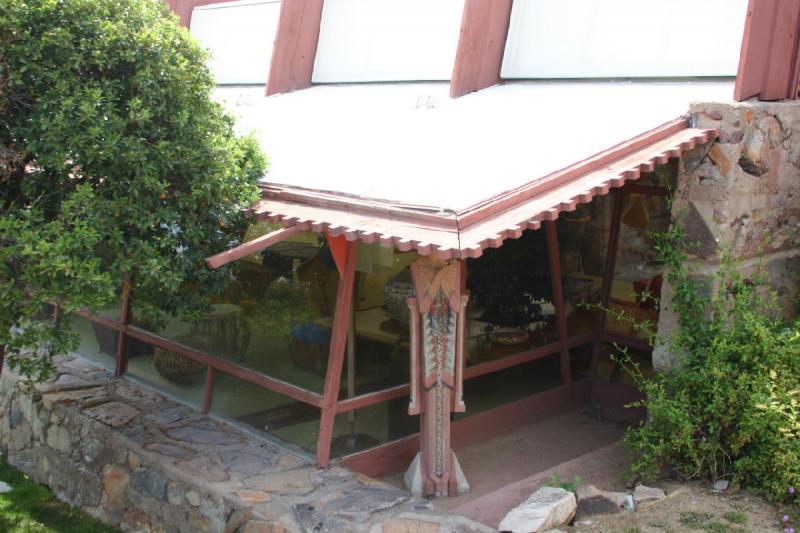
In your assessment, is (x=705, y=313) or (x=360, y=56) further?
(x=360, y=56)

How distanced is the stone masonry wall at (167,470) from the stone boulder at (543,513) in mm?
233

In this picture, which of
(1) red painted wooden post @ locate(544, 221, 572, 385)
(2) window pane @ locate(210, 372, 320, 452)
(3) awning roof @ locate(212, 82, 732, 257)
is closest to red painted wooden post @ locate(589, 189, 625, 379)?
(1) red painted wooden post @ locate(544, 221, 572, 385)

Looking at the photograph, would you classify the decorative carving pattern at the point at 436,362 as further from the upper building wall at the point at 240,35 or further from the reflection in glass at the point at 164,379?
the upper building wall at the point at 240,35

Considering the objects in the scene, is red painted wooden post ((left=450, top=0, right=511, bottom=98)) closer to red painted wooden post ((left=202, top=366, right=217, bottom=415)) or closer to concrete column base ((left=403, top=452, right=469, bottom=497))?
red painted wooden post ((left=202, top=366, right=217, bottom=415))

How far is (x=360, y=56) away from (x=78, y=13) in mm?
4953

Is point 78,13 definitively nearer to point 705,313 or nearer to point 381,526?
point 381,526

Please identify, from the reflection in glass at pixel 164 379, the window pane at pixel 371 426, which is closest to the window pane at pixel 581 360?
the window pane at pixel 371 426

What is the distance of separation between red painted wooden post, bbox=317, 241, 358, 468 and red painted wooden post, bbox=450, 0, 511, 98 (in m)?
3.01

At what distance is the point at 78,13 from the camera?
5.95 meters

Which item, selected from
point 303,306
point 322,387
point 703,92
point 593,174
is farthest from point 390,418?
point 703,92

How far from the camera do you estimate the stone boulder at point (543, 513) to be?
5.49 meters

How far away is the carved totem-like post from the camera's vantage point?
6184 millimetres

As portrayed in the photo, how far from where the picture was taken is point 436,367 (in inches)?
250

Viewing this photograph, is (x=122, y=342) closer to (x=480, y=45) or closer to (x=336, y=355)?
(x=336, y=355)
